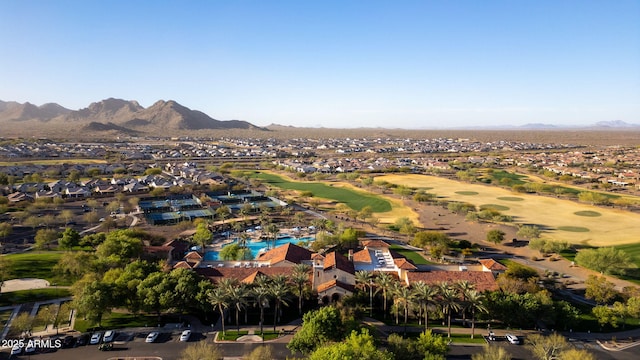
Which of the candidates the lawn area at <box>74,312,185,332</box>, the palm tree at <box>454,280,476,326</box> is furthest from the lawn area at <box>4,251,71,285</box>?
the palm tree at <box>454,280,476,326</box>

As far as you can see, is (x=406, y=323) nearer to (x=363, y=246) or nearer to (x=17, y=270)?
(x=363, y=246)

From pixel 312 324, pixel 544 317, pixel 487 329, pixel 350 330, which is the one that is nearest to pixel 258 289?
Result: pixel 312 324

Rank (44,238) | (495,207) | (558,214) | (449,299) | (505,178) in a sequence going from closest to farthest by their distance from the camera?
(449,299)
(44,238)
(558,214)
(495,207)
(505,178)

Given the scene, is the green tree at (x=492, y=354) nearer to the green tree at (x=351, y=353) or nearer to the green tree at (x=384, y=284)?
the green tree at (x=351, y=353)

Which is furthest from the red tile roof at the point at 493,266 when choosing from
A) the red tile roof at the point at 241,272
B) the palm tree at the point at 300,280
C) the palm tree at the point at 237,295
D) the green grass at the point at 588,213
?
the green grass at the point at 588,213

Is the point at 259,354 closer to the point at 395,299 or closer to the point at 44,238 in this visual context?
the point at 395,299

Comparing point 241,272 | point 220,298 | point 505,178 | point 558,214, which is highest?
point 505,178

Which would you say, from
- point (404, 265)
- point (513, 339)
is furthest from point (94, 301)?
point (513, 339)
